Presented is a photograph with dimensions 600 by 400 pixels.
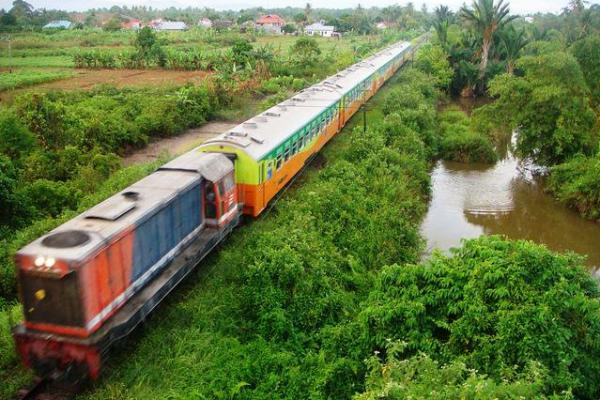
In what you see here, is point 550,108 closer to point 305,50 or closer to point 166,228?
point 166,228

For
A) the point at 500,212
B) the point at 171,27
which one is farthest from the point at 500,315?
the point at 171,27

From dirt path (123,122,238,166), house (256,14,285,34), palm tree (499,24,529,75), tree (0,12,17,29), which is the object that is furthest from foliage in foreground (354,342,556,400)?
house (256,14,285,34)

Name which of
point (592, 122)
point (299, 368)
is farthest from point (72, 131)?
point (592, 122)

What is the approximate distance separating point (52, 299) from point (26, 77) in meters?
33.2

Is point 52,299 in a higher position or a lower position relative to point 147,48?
lower

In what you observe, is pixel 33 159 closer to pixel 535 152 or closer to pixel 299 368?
pixel 299 368

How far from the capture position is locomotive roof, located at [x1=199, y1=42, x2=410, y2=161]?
42.8 feet

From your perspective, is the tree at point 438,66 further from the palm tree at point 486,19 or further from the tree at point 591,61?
the tree at point 591,61

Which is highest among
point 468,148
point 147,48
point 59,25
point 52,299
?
point 59,25

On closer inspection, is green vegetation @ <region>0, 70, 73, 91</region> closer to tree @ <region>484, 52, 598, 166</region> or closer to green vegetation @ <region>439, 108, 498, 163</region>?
green vegetation @ <region>439, 108, 498, 163</region>

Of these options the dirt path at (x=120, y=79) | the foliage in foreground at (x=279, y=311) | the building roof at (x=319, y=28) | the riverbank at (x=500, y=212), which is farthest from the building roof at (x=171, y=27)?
the foliage in foreground at (x=279, y=311)

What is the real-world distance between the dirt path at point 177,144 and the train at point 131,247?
22.1 ft

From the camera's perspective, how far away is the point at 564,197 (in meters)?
18.3

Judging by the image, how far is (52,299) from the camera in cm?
735
